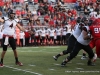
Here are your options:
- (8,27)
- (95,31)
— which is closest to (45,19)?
(8,27)

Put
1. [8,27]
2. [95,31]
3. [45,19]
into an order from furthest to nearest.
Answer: [45,19] < [8,27] < [95,31]

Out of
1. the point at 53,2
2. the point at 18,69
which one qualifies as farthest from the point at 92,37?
the point at 53,2

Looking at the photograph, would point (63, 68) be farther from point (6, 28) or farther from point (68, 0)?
point (68, 0)

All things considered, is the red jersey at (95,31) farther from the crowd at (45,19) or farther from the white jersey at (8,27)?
the crowd at (45,19)

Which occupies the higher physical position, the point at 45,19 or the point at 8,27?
the point at 8,27

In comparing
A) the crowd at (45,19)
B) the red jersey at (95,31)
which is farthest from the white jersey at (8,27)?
the crowd at (45,19)

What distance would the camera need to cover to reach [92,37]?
486 inches

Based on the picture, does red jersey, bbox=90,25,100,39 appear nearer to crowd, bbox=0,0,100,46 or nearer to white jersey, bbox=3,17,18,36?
white jersey, bbox=3,17,18,36

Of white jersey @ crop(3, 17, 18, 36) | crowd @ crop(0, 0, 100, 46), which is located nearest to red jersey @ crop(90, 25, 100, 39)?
white jersey @ crop(3, 17, 18, 36)

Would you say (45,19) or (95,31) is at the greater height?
(95,31)

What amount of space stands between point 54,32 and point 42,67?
15.1m

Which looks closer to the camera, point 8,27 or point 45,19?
point 8,27

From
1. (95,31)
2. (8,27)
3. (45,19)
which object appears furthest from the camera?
(45,19)

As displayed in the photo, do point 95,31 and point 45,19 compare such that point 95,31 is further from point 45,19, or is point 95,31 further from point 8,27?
point 45,19
